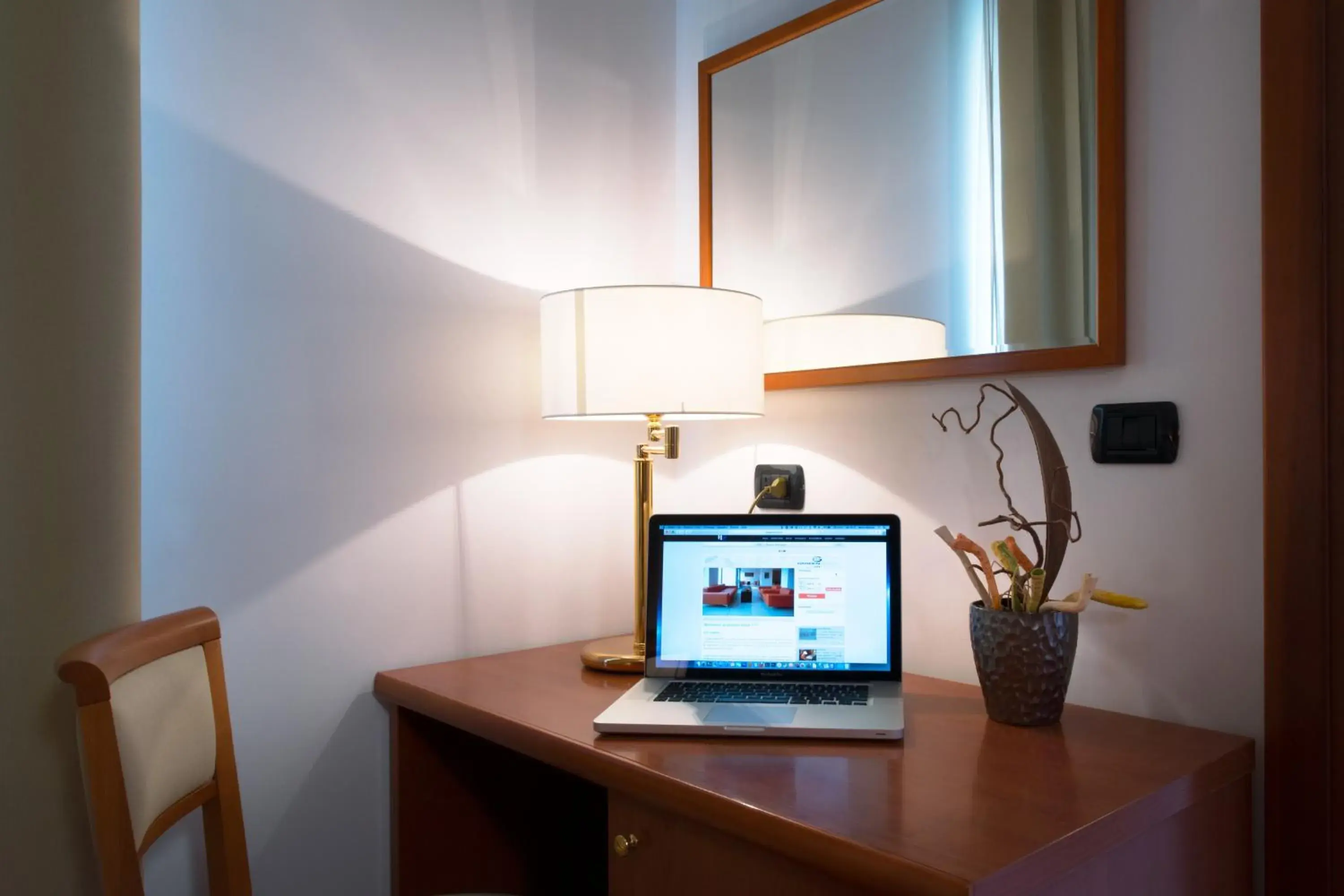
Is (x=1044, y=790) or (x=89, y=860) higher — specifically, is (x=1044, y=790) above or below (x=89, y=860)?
above

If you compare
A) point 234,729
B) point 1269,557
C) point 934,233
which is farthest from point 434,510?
point 1269,557

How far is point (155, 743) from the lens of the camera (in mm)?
999

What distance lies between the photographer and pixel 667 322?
1409 mm

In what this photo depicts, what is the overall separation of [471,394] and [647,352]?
14.4 inches

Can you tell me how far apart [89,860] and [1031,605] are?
3.67ft

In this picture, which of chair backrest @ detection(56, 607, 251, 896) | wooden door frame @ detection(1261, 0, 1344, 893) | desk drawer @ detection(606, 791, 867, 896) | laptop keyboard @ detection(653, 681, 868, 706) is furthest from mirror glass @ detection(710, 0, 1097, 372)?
chair backrest @ detection(56, 607, 251, 896)

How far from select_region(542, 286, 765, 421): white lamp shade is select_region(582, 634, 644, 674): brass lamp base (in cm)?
37

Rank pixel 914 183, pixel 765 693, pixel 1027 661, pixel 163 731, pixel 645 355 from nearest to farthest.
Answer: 1. pixel 163 731
2. pixel 1027 661
3. pixel 765 693
4. pixel 645 355
5. pixel 914 183

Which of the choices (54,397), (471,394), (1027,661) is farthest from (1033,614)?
(54,397)

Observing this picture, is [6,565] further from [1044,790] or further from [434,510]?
[1044,790]

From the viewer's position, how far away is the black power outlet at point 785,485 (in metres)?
1.66

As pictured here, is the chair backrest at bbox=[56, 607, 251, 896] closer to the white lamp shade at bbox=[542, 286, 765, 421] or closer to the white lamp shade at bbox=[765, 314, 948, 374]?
the white lamp shade at bbox=[542, 286, 765, 421]

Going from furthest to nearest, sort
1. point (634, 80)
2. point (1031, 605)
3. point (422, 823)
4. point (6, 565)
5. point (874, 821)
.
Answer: point (634, 80) → point (422, 823) → point (1031, 605) → point (6, 565) → point (874, 821)

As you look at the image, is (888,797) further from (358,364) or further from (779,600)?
(358,364)
